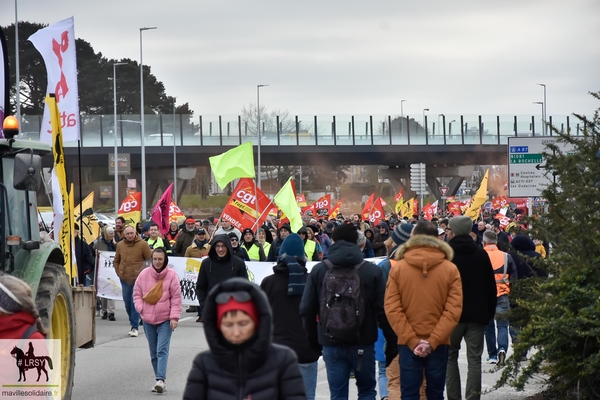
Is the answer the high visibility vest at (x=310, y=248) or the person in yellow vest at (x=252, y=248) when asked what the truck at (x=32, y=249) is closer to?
the person in yellow vest at (x=252, y=248)

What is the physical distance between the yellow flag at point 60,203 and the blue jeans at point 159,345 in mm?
1040

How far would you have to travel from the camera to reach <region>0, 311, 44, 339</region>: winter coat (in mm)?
5469

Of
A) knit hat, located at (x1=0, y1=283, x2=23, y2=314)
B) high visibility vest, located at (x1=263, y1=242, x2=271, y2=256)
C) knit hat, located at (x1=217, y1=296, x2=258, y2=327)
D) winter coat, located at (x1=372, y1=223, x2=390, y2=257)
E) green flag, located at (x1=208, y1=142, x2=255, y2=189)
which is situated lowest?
winter coat, located at (x1=372, y1=223, x2=390, y2=257)

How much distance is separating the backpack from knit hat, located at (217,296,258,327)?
338 cm

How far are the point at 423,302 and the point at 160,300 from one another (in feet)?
13.8

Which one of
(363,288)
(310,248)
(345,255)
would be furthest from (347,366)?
(310,248)

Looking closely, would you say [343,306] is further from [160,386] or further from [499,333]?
[499,333]

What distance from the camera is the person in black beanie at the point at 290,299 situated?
25.8ft

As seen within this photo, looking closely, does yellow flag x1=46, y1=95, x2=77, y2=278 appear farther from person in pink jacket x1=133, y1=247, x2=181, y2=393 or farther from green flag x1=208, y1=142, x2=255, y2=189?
green flag x1=208, y1=142, x2=255, y2=189

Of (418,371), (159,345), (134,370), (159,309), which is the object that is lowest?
(134,370)

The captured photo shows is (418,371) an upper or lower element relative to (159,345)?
upper

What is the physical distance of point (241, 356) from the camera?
3.99m

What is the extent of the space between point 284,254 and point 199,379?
397 cm

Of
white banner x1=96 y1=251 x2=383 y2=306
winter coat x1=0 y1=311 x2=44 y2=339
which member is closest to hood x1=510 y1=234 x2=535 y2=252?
white banner x1=96 y1=251 x2=383 y2=306
